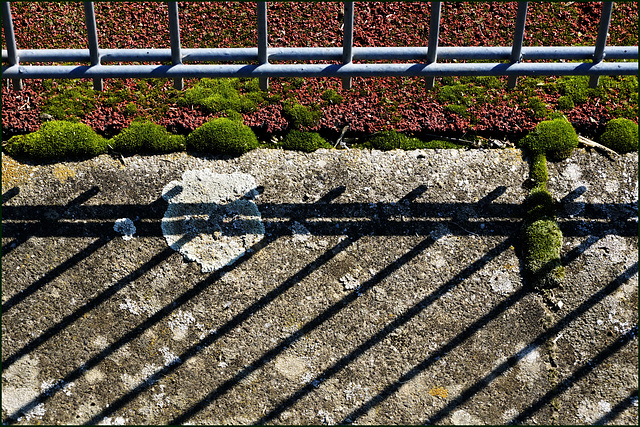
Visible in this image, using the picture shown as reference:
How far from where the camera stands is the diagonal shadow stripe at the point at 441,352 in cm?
404

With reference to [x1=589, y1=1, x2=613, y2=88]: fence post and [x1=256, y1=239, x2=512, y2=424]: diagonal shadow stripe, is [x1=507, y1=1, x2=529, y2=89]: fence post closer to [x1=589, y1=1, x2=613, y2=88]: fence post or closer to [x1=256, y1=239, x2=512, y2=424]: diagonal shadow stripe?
[x1=589, y1=1, x2=613, y2=88]: fence post

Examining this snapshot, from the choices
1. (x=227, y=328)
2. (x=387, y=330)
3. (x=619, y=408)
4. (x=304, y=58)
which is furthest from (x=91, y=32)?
(x=619, y=408)

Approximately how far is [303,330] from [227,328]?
0.52m

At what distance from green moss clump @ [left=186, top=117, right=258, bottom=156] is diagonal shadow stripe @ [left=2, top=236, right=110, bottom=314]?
3.22ft

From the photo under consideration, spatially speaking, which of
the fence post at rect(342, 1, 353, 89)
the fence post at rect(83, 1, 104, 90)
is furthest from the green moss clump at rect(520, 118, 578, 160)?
the fence post at rect(83, 1, 104, 90)

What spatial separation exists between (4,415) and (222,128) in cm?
245

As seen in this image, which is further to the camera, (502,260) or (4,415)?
(502,260)

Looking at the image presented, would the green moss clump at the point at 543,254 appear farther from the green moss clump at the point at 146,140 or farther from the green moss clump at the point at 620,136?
the green moss clump at the point at 146,140

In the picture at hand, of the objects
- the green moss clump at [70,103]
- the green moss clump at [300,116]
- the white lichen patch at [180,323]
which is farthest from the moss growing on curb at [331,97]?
the white lichen patch at [180,323]

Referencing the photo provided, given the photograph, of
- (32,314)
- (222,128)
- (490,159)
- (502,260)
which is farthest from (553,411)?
(32,314)

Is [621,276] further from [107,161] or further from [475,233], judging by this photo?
[107,161]

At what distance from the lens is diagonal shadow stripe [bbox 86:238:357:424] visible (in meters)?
3.99

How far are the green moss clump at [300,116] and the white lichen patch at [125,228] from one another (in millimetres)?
1436

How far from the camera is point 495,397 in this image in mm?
4062
